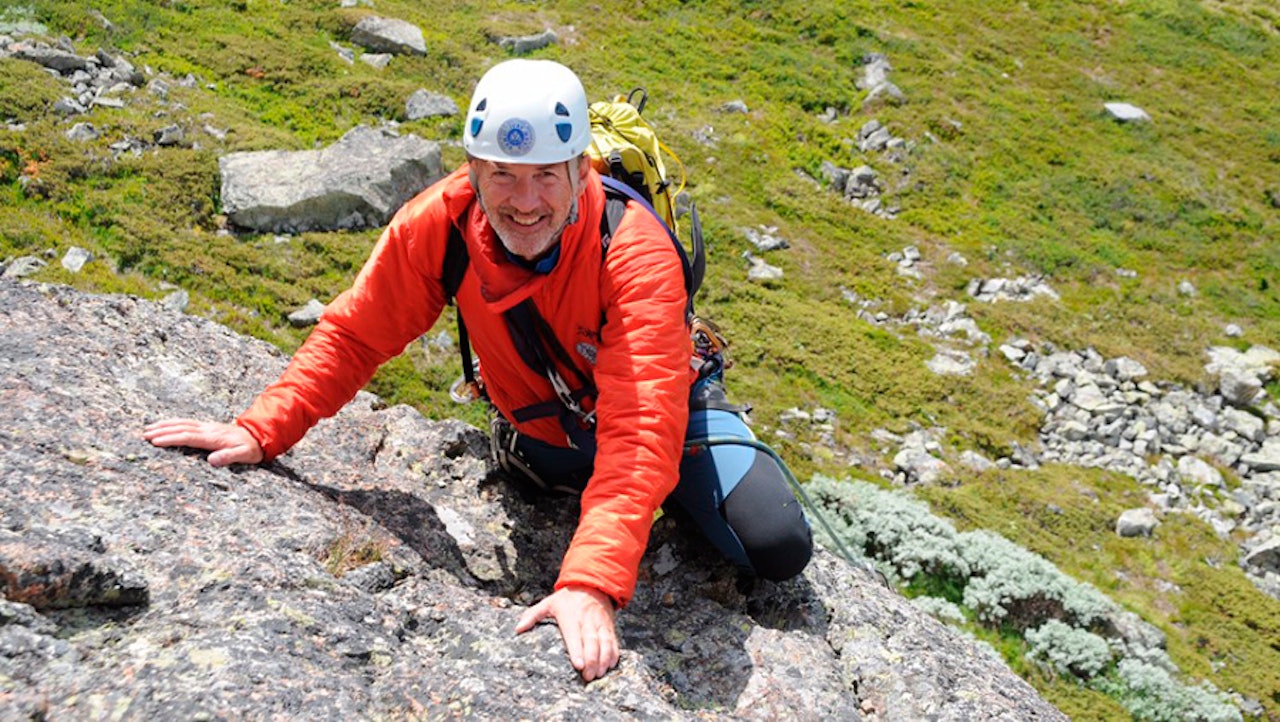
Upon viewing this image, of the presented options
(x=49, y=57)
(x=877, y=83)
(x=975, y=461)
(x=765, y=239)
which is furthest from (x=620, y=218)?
(x=877, y=83)

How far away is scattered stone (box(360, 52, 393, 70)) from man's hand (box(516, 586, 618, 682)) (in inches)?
807

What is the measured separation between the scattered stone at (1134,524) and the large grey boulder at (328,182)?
39.7 feet

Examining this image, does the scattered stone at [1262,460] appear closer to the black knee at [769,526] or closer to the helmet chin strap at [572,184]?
the black knee at [769,526]

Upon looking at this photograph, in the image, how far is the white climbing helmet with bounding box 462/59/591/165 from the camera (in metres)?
4.43

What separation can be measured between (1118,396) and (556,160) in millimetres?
14842

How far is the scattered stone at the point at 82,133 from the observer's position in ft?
44.9

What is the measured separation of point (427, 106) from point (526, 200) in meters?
16.2

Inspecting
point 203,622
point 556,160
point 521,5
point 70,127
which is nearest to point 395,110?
point 70,127

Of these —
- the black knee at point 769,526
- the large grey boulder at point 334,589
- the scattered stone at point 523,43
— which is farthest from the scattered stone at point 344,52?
the black knee at point 769,526

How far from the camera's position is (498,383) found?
222 inches

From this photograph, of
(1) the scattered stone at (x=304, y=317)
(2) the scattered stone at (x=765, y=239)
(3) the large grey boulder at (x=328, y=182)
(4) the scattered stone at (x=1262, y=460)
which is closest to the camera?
(1) the scattered stone at (x=304, y=317)

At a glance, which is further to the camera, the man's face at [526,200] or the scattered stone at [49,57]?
the scattered stone at [49,57]

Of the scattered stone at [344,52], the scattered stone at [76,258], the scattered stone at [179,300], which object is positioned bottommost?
the scattered stone at [179,300]

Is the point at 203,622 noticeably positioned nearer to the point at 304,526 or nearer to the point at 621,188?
the point at 304,526
